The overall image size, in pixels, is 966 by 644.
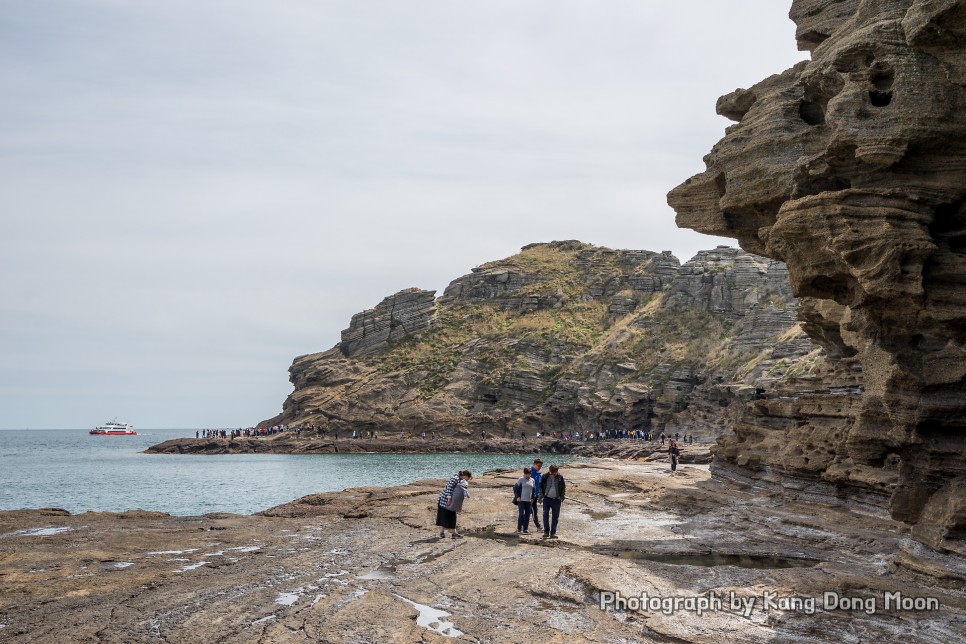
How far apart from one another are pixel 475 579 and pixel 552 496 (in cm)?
590

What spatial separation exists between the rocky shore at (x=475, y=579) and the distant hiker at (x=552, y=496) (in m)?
0.46

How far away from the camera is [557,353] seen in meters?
122

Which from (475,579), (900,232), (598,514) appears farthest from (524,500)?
(900,232)

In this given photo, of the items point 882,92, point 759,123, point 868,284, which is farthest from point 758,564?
point 759,123

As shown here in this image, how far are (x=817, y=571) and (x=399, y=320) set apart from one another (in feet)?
396

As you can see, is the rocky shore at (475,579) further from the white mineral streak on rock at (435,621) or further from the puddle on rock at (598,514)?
the puddle on rock at (598,514)

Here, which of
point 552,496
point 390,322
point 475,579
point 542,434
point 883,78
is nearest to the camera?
point 475,579

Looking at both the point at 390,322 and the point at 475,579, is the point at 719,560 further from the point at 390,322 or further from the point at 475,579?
the point at 390,322

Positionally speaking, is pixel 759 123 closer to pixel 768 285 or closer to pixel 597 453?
pixel 597 453

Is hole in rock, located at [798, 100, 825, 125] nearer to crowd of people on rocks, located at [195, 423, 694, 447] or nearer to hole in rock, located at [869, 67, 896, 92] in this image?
hole in rock, located at [869, 67, 896, 92]

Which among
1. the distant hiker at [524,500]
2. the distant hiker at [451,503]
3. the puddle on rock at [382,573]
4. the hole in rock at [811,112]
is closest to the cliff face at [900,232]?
the hole in rock at [811,112]

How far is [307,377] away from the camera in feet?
415

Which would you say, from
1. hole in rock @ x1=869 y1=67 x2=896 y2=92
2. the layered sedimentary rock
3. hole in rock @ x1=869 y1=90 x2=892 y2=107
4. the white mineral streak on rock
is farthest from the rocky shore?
the layered sedimentary rock

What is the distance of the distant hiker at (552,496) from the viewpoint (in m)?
19.5
